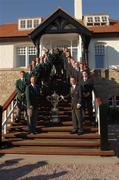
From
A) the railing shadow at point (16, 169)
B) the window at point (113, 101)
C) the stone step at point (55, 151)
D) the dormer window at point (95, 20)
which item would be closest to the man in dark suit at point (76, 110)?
the stone step at point (55, 151)

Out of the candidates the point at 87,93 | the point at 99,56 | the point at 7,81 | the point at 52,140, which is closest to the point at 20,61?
the point at 7,81

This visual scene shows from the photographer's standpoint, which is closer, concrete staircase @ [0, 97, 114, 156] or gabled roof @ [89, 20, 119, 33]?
concrete staircase @ [0, 97, 114, 156]

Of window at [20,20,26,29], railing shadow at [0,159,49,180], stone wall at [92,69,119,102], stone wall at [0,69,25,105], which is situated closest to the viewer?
railing shadow at [0,159,49,180]

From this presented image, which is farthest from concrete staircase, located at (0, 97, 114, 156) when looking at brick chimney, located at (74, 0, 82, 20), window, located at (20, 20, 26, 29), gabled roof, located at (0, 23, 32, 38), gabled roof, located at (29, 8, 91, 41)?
brick chimney, located at (74, 0, 82, 20)

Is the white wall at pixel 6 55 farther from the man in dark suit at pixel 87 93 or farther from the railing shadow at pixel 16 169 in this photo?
the railing shadow at pixel 16 169

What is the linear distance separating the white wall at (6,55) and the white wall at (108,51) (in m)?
5.95

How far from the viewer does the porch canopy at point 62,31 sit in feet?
71.1

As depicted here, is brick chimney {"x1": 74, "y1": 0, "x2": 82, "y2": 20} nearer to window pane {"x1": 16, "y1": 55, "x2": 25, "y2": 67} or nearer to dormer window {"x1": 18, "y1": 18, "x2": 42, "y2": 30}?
dormer window {"x1": 18, "y1": 18, "x2": 42, "y2": 30}

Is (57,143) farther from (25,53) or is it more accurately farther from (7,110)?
(25,53)

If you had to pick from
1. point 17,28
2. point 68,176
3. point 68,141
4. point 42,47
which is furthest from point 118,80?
point 68,176

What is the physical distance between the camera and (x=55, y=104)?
12.0 metres

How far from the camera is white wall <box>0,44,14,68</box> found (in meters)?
25.0

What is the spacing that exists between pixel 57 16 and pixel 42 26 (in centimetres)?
122

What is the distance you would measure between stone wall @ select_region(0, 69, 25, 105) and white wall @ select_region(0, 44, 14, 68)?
2.82 meters
